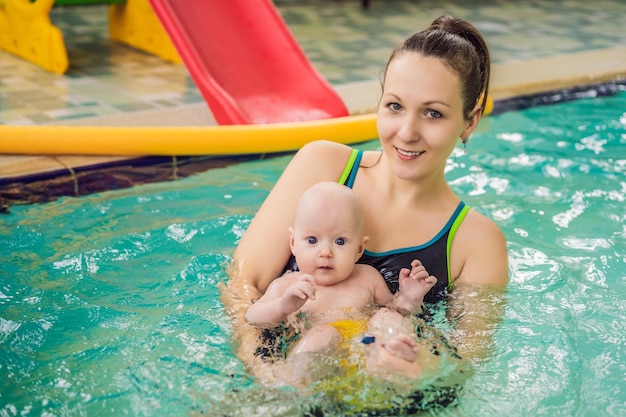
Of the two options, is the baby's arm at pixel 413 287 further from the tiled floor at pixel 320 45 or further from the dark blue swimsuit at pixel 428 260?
the tiled floor at pixel 320 45

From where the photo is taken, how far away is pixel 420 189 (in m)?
2.67

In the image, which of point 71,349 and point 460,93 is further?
point 71,349

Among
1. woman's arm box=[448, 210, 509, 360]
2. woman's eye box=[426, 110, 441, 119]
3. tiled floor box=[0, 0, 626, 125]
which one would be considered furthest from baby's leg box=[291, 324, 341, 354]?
tiled floor box=[0, 0, 626, 125]

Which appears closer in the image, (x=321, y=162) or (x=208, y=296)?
(x=321, y=162)

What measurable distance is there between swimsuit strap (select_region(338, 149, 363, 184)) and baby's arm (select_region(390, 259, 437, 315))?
1.25 ft

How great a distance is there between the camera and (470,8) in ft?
32.6

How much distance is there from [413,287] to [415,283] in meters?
0.01

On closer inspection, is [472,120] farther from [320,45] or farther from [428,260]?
[320,45]

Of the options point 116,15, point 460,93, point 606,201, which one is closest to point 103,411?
point 460,93

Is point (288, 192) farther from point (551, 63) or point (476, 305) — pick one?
point (551, 63)

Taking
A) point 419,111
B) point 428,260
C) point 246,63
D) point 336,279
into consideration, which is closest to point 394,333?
point 336,279

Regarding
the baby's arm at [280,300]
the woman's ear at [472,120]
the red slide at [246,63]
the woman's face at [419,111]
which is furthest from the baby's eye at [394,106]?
the red slide at [246,63]

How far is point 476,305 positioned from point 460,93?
0.70 meters

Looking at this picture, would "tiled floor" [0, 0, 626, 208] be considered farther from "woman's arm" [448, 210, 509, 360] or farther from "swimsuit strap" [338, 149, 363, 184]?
"woman's arm" [448, 210, 509, 360]
